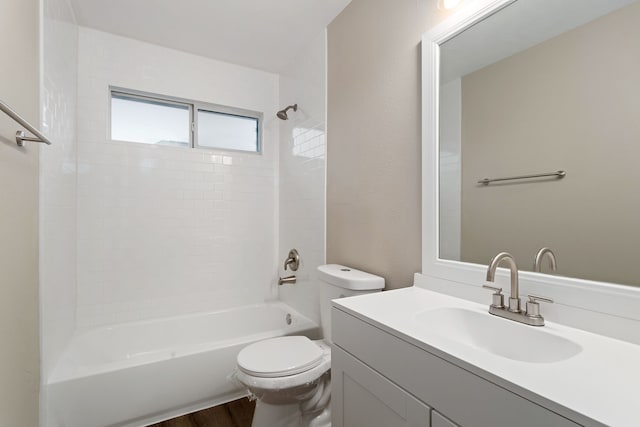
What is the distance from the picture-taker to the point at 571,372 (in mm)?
583

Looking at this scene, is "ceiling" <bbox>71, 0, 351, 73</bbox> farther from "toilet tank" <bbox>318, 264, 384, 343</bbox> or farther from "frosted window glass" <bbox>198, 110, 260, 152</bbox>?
"toilet tank" <bbox>318, 264, 384, 343</bbox>

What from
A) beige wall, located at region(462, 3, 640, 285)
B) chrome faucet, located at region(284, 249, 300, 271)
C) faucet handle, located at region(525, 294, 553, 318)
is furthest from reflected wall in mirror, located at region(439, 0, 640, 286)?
chrome faucet, located at region(284, 249, 300, 271)

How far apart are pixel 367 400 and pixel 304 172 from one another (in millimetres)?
1700

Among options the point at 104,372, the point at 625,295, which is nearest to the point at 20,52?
the point at 104,372

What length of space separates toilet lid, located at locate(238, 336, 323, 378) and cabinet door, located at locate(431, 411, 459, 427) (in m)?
0.77

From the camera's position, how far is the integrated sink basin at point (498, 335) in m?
0.76

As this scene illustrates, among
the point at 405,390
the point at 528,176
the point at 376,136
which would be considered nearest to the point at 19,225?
the point at 405,390

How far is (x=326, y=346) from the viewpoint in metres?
1.66

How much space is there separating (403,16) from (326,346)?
1783 millimetres

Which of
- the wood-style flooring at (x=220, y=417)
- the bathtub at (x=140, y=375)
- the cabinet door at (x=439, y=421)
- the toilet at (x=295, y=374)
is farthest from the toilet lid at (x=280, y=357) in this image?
the cabinet door at (x=439, y=421)

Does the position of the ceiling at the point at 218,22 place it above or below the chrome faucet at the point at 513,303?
above

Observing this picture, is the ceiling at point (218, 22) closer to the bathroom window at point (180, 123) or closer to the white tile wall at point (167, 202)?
the white tile wall at point (167, 202)

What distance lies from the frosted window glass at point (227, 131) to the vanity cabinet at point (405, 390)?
6.73 ft

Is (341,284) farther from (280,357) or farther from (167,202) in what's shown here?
(167,202)
